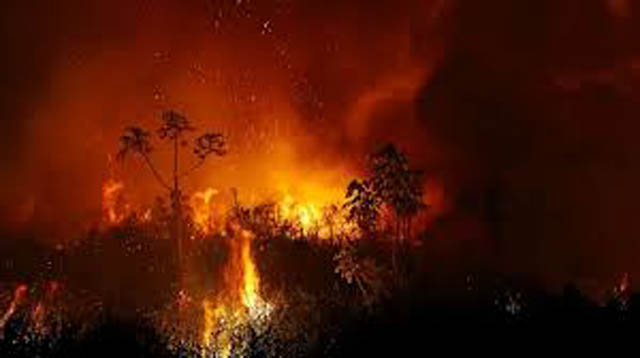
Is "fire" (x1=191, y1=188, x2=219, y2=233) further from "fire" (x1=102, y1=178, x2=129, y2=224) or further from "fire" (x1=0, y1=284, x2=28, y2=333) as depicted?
"fire" (x1=0, y1=284, x2=28, y2=333)

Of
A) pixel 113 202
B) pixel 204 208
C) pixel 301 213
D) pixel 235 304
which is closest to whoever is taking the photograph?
pixel 235 304

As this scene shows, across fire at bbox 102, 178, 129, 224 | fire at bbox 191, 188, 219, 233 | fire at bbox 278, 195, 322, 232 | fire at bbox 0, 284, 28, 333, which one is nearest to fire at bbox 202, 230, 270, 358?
fire at bbox 191, 188, 219, 233

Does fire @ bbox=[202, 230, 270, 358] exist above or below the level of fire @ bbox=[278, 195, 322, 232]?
below

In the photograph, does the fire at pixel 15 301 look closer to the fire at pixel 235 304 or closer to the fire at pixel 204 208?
the fire at pixel 235 304

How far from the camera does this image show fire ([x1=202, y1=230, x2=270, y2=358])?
1280 inches

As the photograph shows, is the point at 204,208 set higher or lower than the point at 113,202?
lower

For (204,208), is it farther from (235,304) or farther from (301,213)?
(235,304)

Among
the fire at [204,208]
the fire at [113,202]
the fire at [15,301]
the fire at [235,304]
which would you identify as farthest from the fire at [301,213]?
the fire at [15,301]

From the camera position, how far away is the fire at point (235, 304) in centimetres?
3250

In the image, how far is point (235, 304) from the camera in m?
37.7

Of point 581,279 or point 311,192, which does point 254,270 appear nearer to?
point 311,192

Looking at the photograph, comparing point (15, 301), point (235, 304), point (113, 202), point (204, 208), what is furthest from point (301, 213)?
point (15, 301)

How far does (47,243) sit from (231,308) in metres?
13.8

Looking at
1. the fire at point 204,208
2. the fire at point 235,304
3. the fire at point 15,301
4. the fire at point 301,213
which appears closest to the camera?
the fire at point 235,304
